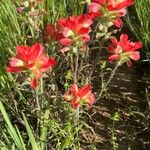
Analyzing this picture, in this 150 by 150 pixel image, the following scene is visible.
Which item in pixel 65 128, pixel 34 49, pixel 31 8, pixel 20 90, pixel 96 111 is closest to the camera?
pixel 34 49

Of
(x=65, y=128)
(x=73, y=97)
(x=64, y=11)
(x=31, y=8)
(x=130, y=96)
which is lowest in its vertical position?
(x=130, y=96)

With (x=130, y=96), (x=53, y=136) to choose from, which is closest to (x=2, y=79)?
(x=53, y=136)

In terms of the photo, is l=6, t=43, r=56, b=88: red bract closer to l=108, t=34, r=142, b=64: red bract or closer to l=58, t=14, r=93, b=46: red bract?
l=58, t=14, r=93, b=46: red bract

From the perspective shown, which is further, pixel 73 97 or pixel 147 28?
pixel 147 28

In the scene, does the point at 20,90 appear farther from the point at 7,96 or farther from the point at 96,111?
the point at 96,111

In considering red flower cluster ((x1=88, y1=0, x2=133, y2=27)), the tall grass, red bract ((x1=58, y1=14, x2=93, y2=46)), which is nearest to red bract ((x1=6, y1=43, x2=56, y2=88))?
red bract ((x1=58, y1=14, x2=93, y2=46))

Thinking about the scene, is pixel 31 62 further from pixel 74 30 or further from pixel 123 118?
pixel 123 118
